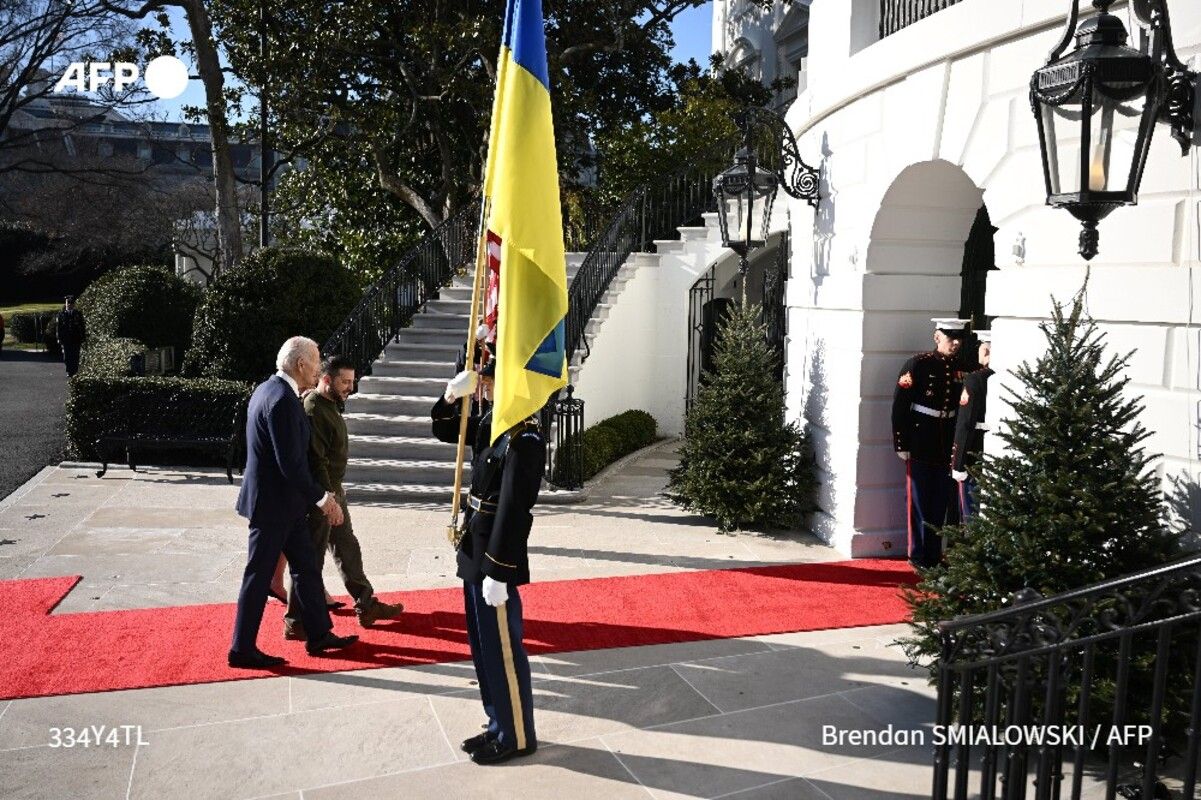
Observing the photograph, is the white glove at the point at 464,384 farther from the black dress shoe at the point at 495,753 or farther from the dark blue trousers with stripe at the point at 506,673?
the black dress shoe at the point at 495,753

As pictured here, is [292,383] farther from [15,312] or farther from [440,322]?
[15,312]

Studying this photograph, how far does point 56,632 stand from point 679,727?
4.15 metres

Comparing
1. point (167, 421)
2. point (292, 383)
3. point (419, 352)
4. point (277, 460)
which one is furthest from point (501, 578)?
point (419, 352)

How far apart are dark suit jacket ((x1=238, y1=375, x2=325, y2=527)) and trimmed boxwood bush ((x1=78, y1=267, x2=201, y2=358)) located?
597 inches

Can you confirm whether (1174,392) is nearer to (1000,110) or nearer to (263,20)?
(1000,110)

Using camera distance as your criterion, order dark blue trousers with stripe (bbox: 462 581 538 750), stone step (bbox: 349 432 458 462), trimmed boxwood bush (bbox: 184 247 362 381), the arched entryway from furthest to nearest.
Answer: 1. trimmed boxwood bush (bbox: 184 247 362 381)
2. stone step (bbox: 349 432 458 462)
3. the arched entryway
4. dark blue trousers with stripe (bbox: 462 581 538 750)

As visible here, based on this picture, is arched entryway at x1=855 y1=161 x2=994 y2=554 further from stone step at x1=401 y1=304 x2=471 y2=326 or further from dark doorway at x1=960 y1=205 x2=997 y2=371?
stone step at x1=401 y1=304 x2=471 y2=326

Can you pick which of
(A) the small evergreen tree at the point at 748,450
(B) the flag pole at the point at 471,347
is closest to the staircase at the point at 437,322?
(A) the small evergreen tree at the point at 748,450

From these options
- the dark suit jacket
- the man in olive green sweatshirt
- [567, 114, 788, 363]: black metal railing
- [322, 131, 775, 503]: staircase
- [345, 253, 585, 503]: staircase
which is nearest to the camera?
the dark suit jacket

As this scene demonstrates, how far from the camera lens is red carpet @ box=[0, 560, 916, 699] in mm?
6133

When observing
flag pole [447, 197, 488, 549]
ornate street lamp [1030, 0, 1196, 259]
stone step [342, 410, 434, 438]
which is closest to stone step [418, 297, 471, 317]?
stone step [342, 410, 434, 438]

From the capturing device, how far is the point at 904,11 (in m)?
8.60

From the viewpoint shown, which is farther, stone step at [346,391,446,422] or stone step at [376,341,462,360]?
stone step at [376,341,462,360]

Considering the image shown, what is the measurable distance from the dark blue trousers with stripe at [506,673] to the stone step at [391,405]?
25.5 ft
